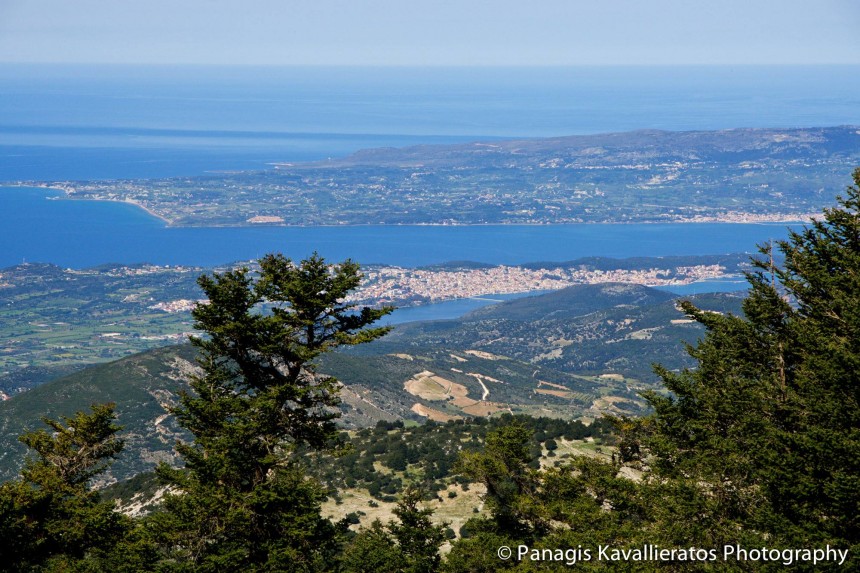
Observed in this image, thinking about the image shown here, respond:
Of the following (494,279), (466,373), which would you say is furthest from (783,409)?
(494,279)

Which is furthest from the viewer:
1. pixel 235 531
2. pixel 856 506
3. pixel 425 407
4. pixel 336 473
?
pixel 425 407

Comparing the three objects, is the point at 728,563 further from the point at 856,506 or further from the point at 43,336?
the point at 43,336

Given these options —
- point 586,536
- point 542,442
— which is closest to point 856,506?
point 586,536

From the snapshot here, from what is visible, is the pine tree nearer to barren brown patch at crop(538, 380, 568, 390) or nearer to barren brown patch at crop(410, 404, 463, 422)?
barren brown patch at crop(410, 404, 463, 422)

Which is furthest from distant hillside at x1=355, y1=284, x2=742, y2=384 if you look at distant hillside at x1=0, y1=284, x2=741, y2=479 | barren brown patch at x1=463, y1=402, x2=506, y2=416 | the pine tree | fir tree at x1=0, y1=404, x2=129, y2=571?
the pine tree

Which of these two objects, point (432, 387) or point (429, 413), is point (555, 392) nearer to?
point (432, 387)
